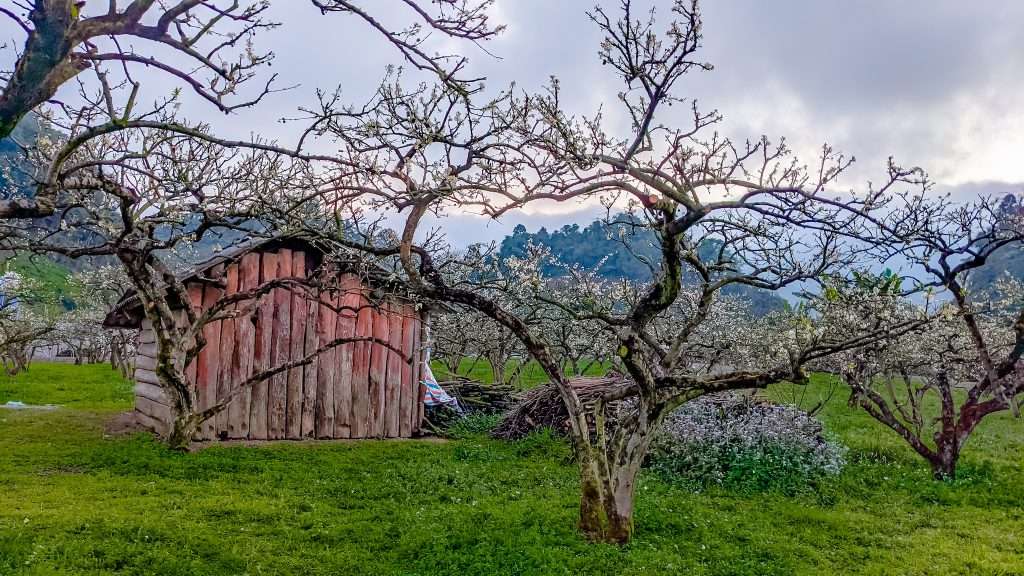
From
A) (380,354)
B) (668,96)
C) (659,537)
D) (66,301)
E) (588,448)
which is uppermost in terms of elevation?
(66,301)

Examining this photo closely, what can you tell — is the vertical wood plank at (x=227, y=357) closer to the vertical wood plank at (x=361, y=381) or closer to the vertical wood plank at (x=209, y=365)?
the vertical wood plank at (x=209, y=365)

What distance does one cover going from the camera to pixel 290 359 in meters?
12.9

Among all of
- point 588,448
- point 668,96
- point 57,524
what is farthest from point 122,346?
point 668,96

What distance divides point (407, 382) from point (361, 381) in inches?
44.5

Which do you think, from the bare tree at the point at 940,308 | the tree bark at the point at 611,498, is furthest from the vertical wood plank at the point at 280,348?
the bare tree at the point at 940,308

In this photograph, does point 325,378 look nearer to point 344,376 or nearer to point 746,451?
point 344,376

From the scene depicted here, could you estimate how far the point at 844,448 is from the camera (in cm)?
1191

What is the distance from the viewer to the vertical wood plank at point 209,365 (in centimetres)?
1188

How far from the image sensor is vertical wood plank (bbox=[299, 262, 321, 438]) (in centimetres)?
1297

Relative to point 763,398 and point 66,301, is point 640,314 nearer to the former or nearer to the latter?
point 763,398

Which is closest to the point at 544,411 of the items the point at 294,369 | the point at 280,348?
the point at 294,369

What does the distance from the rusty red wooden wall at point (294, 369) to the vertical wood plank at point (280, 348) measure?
0.06 feet

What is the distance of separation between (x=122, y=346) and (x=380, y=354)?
59.9 feet

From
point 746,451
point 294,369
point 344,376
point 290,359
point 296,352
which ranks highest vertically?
point 296,352
